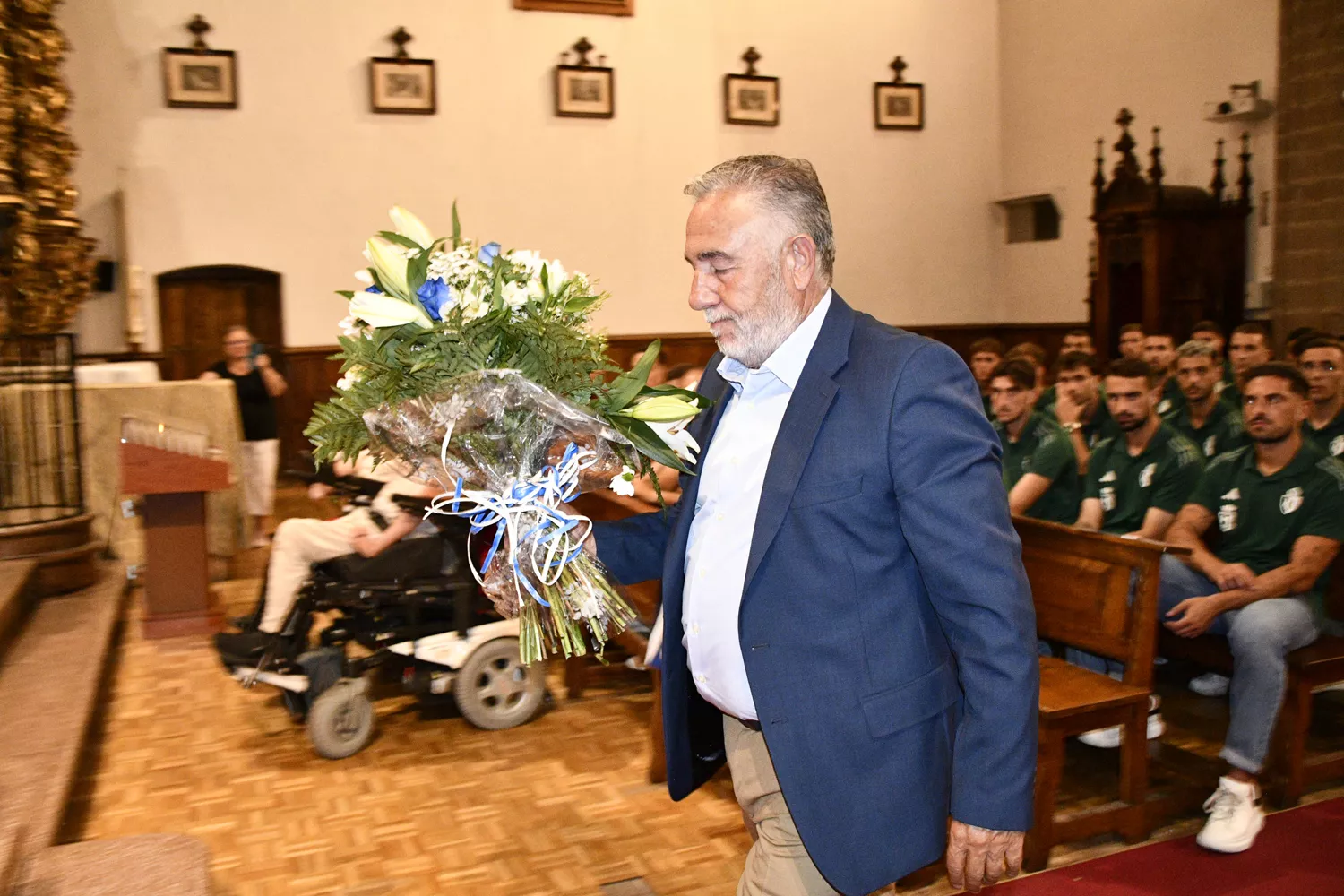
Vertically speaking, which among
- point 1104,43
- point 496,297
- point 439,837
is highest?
point 1104,43

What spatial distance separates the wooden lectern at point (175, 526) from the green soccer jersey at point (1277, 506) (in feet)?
15.1

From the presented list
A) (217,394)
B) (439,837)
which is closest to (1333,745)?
(439,837)

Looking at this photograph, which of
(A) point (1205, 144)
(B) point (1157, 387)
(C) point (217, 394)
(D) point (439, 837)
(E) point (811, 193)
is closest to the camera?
(E) point (811, 193)

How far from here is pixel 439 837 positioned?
141 inches

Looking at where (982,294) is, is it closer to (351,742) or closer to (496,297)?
(351,742)

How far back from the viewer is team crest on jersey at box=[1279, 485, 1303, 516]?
3771 mm

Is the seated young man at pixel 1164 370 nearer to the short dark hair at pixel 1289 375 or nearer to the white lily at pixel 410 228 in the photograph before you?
the short dark hair at pixel 1289 375

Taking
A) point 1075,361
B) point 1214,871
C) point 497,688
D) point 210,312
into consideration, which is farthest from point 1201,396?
point 210,312

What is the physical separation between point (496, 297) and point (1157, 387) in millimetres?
5886

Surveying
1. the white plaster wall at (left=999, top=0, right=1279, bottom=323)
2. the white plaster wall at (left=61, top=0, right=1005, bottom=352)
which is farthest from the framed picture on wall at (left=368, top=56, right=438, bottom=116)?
the white plaster wall at (left=999, top=0, right=1279, bottom=323)

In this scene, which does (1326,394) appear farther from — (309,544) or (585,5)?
(585,5)

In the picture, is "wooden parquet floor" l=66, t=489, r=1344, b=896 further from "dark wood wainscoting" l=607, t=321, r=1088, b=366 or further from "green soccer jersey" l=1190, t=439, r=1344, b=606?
"dark wood wainscoting" l=607, t=321, r=1088, b=366

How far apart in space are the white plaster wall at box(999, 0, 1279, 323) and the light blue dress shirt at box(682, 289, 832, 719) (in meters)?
9.42

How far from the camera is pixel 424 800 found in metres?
3.88
